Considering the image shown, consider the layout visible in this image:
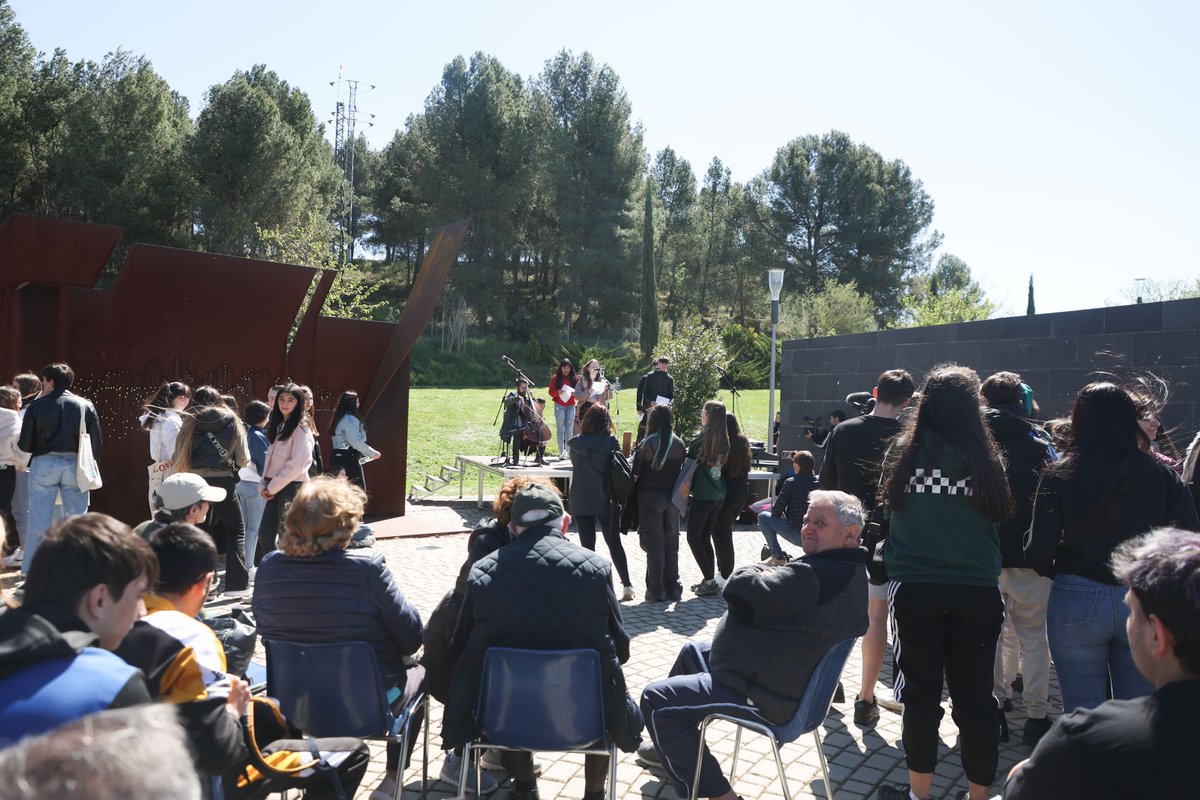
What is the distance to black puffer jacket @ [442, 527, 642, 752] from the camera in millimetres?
3266

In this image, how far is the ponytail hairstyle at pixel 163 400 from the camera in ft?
24.9

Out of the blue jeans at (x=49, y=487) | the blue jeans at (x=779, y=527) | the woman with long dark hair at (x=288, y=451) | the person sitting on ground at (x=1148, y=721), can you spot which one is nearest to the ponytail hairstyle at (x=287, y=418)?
the woman with long dark hair at (x=288, y=451)

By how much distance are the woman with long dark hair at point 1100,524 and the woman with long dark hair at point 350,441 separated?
6547mm

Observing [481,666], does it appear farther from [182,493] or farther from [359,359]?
[359,359]

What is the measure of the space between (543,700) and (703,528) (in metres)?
4.32

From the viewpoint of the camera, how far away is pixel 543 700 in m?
3.18

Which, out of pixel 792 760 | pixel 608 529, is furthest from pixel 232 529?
pixel 792 760

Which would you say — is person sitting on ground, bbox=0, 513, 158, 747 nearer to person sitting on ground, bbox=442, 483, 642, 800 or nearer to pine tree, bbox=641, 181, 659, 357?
person sitting on ground, bbox=442, 483, 642, 800

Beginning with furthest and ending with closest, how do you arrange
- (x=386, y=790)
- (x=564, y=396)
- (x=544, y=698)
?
(x=564, y=396), (x=386, y=790), (x=544, y=698)

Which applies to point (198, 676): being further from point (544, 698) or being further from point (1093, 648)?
point (1093, 648)

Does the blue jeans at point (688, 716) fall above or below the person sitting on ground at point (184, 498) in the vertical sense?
below

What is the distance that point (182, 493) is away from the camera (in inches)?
190

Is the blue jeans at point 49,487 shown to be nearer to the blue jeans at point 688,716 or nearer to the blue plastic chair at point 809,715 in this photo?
the blue jeans at point 688,716

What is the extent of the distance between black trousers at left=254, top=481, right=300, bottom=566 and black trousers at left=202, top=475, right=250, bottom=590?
26 cm
